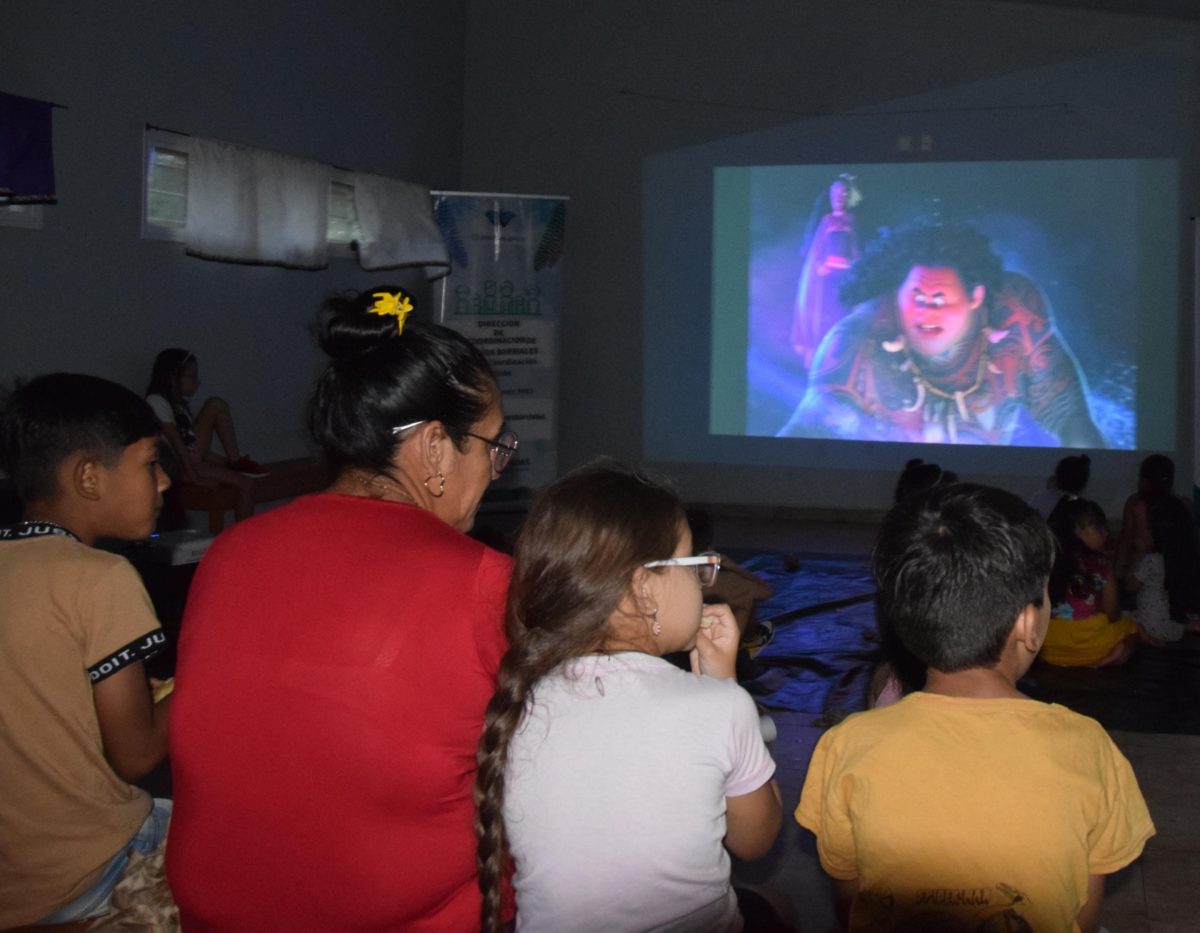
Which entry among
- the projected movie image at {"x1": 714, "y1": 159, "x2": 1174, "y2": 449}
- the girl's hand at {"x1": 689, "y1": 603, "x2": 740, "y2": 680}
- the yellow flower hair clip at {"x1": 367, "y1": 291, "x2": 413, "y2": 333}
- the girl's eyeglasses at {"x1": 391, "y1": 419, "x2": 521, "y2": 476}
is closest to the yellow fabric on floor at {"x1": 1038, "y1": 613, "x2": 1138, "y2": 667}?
the girl's hand at {"x1": 689, "y1": 603, "x2": 740, "y2": 680}

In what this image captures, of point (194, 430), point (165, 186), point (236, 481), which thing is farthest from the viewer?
point (194, 430)

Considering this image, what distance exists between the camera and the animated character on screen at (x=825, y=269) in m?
8.59

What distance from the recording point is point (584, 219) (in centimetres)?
938

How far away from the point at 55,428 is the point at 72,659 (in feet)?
1.07

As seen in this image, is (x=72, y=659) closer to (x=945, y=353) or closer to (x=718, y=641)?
(x=718, y=641)

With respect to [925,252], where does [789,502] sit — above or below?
below

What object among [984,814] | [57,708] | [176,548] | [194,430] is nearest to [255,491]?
[194,430]

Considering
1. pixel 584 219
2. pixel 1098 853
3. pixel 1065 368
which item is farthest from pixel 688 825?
pixel 584 219

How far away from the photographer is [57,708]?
147 centimetres

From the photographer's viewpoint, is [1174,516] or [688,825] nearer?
[688,825]

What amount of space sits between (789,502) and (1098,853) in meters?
7.76

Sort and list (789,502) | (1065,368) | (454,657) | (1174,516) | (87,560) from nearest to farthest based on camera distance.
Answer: (454,657) < (87,560) < (1174,516) < (1065,368) < (789,502)

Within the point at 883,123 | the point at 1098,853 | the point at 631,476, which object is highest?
the point at 883,123

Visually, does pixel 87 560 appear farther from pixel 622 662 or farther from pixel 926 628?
pixel 926 628
